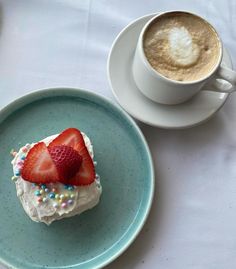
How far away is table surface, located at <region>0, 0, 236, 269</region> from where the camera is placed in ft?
3.01

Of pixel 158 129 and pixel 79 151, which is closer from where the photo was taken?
pixel 79 151

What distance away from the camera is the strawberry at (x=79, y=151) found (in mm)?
833

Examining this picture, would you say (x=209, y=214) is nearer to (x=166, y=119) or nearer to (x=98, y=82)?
(x=166, y=119)

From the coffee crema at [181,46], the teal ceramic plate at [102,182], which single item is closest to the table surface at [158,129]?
the teal ceramic plate at [102,182]

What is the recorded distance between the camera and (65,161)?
813mm

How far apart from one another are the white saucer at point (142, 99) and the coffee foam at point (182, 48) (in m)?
0.11

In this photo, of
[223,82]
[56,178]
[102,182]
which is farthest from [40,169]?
[223,82]

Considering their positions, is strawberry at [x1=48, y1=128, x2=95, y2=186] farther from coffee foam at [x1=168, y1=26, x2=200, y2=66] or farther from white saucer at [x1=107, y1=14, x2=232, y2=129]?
coffee foam at [x1=168, y1=26, x2=200, y2=66]

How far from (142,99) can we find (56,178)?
0.25 metres

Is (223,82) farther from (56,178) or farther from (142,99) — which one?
(56,178)

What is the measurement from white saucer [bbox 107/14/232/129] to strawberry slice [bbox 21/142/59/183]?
20cm

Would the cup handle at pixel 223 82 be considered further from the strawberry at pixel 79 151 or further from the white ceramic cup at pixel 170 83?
the strawberry at pixel 79 151

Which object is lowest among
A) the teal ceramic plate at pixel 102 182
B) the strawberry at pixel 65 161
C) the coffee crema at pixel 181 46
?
the teal ceramic plate at pixel 102 182

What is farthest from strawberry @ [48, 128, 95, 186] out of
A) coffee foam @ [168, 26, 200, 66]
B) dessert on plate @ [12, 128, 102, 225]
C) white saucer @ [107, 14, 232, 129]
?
coffee foam @ [168, 26, 200, 66]
